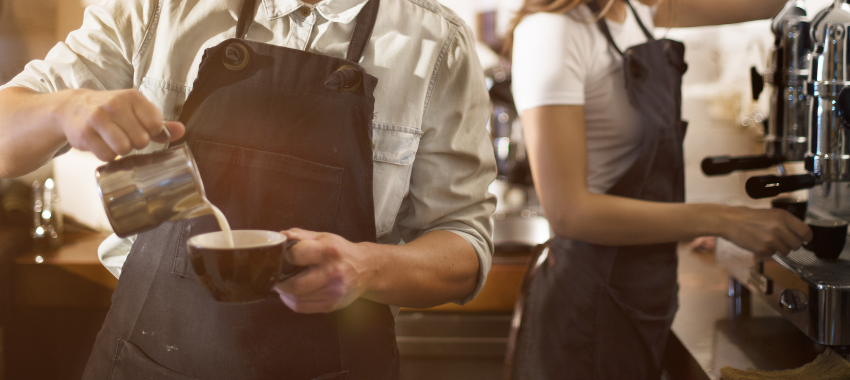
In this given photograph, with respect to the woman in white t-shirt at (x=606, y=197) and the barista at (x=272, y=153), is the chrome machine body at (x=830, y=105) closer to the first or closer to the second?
the woman in white t-shirt at (x=606, y=197)

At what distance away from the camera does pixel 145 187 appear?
669 millimetres

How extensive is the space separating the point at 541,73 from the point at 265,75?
0.55 meters

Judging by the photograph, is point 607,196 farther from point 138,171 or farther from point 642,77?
point 138,171

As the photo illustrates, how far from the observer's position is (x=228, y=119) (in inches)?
32.2

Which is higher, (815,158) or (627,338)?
(815,158)

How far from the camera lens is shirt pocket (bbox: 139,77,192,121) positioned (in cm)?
86

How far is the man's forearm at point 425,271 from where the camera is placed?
0.80 m

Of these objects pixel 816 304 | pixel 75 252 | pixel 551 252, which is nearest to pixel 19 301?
pixel 75 252

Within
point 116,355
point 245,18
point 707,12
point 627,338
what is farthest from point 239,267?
point 707,12

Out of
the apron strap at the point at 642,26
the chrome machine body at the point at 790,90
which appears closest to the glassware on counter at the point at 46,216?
the apron strap at the point at 642,26

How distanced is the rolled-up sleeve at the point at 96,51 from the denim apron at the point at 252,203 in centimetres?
15

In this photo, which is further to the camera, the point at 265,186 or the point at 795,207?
the point at 795,207

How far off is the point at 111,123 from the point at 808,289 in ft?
3.49

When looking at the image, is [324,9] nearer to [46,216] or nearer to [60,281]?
[60,281]
